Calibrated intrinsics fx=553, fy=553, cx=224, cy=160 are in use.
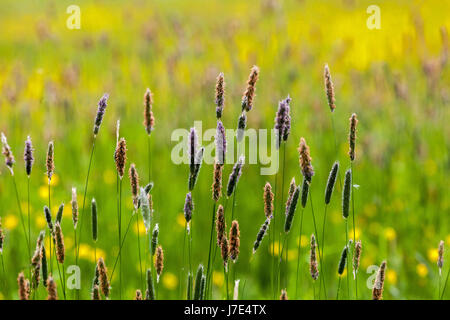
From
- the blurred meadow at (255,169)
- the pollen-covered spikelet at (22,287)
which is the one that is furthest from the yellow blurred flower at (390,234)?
the pollen-covered spikelet at (22,287)

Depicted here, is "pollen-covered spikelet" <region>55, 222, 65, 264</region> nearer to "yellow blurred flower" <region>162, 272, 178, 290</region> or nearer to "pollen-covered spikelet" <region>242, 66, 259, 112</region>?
"pollen-covered spikelet" <region>242, 66, 259, 112</region>

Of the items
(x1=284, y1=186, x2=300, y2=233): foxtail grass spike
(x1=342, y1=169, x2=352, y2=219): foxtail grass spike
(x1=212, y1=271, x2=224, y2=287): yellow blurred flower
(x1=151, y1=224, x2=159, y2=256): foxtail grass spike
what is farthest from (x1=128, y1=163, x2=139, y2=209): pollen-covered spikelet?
(x1=212, y1=271, x2=224, y2=287): yellow blurred flower

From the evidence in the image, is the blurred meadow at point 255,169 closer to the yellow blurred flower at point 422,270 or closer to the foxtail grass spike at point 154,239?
the yellow blurred flower at point 422,270

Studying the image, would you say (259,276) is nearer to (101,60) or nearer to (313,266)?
(313,266)

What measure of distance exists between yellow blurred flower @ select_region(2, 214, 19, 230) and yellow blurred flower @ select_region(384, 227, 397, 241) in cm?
181

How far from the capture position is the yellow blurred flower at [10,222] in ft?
8.94

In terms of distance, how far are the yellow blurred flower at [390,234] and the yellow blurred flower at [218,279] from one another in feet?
2.60

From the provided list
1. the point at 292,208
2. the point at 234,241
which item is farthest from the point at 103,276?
the point at 292,208

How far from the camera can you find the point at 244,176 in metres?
3.49

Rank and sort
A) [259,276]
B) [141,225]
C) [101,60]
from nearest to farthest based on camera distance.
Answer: [259,276]
[141,225]
[101,60]

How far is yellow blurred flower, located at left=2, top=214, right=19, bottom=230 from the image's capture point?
2725mm
